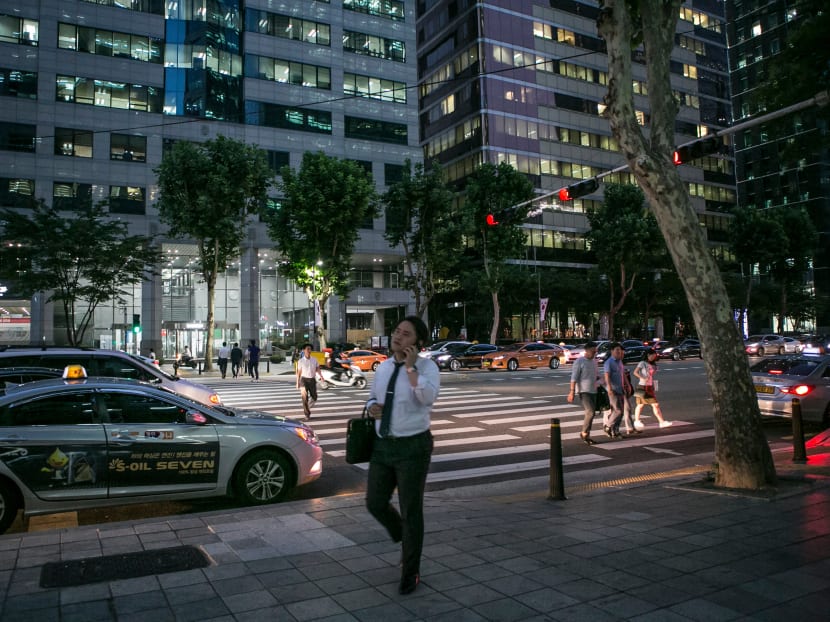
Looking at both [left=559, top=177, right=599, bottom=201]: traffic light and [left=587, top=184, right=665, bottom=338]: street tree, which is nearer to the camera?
[left=559, top=177, right=599, bottom=201]: traffic light

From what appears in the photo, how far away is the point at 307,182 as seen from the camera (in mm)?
31688

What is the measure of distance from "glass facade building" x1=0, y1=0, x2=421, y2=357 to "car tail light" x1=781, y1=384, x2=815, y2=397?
28944 mm

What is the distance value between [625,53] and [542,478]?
5731mm

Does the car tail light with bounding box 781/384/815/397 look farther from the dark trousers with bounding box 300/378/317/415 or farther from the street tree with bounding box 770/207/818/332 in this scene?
Result: the street tree with bounding box 770/207/818/332

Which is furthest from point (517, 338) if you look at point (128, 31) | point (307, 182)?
point (128, 31)

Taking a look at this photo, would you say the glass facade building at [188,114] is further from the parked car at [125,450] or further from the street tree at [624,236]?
the parked car at [125,450]

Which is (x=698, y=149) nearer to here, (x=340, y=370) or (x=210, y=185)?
(x=340, y=370)

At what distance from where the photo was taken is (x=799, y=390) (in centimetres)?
1190

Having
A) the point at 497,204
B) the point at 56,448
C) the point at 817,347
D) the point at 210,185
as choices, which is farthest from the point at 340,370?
the point at 817,347

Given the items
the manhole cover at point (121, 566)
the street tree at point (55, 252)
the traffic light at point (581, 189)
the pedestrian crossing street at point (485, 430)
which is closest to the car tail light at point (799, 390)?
the pedestrian crossing street at point (485, 430)

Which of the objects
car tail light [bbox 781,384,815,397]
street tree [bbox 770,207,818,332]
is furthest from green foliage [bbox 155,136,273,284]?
street tree [bbox 770,207,818,332]

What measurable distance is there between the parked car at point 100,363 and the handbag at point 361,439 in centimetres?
683

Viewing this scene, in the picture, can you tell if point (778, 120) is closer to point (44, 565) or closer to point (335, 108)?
point (44, 565)

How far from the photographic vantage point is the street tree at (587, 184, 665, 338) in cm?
4484
